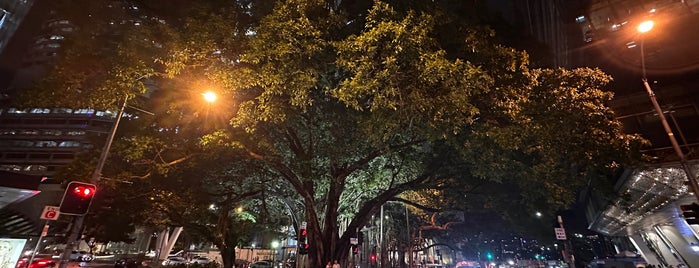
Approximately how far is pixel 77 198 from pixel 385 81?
8.25 m

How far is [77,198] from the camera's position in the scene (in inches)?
315

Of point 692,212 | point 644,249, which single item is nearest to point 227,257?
point 692,212

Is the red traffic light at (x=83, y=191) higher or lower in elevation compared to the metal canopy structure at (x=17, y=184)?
lower

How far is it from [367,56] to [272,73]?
2.89m

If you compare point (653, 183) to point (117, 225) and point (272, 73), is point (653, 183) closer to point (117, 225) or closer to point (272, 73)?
point (272, 73)

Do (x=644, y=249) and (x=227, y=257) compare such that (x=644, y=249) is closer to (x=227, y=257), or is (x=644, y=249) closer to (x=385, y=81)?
(x=227, y=257)

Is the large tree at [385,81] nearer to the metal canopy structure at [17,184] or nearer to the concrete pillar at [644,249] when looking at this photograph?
the metal canopy structure at [17,184]

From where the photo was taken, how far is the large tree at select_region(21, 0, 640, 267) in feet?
31.5

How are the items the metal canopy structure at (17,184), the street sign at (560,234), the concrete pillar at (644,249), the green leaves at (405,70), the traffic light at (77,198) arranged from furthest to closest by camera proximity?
the concrete pillar at (644,249), the street sign at (560,234), the metal canopy structure at (17,184), the green leaves at (405,70), the traffic light at (77,198)

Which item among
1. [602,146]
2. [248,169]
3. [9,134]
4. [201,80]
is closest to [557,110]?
[602,146]

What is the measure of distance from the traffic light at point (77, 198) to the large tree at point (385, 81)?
3.59 meters

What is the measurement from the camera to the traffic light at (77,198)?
25.9 feet

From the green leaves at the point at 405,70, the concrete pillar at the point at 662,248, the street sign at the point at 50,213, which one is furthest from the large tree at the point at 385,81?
the concrete pillar at the point at 662,248

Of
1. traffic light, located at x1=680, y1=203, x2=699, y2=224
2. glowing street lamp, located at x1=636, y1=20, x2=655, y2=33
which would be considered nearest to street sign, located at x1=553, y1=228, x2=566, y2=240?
traffic light, located at x1=680, y1=203, x2=699, y2=224
